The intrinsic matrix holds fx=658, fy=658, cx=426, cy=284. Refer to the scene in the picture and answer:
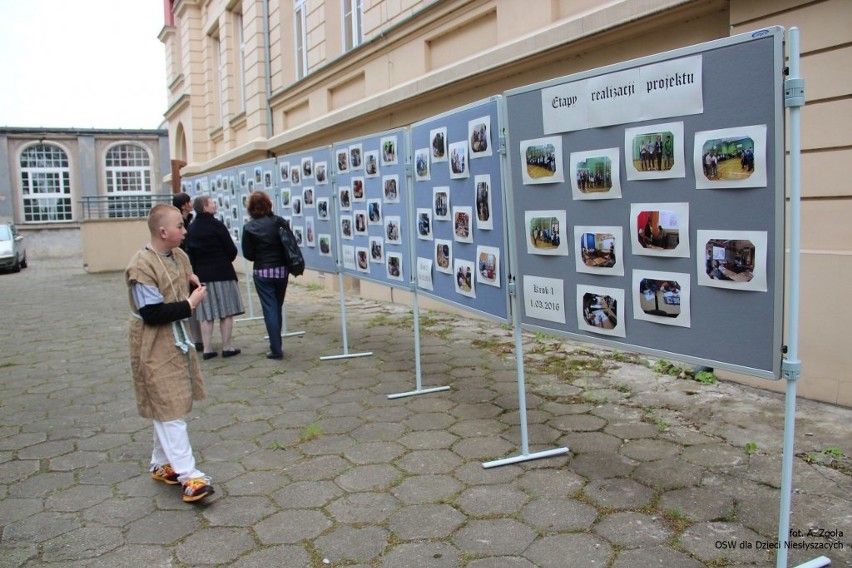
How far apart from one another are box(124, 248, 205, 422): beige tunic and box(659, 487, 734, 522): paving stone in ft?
8.43

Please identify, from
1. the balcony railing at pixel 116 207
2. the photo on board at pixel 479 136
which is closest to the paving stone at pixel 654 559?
the photo on board at pixel 479 136

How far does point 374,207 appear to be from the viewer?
593 cm

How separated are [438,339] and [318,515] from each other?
419 centimetres

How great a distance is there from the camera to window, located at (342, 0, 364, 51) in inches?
460

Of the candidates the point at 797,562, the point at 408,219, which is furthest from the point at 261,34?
the point at 797,562

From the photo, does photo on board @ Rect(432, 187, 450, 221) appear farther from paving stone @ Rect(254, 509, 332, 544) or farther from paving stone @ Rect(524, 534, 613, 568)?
paving stone @ Rect(524, 534, 613, 568)

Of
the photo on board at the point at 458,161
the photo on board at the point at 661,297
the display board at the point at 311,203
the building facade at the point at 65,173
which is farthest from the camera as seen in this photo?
the building facade at the point at 65,173

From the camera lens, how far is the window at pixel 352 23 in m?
11.7

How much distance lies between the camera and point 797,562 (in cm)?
269

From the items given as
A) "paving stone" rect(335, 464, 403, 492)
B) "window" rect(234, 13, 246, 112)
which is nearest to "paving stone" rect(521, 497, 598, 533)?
"paving stone" rect(335, 464, 403, 492)

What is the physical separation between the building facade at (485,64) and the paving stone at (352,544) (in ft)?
11.0

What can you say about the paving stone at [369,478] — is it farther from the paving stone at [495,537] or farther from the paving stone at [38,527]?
the paving stone at [38,527]

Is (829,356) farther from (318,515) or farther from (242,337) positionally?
(242,337)

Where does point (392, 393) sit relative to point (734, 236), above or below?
below
